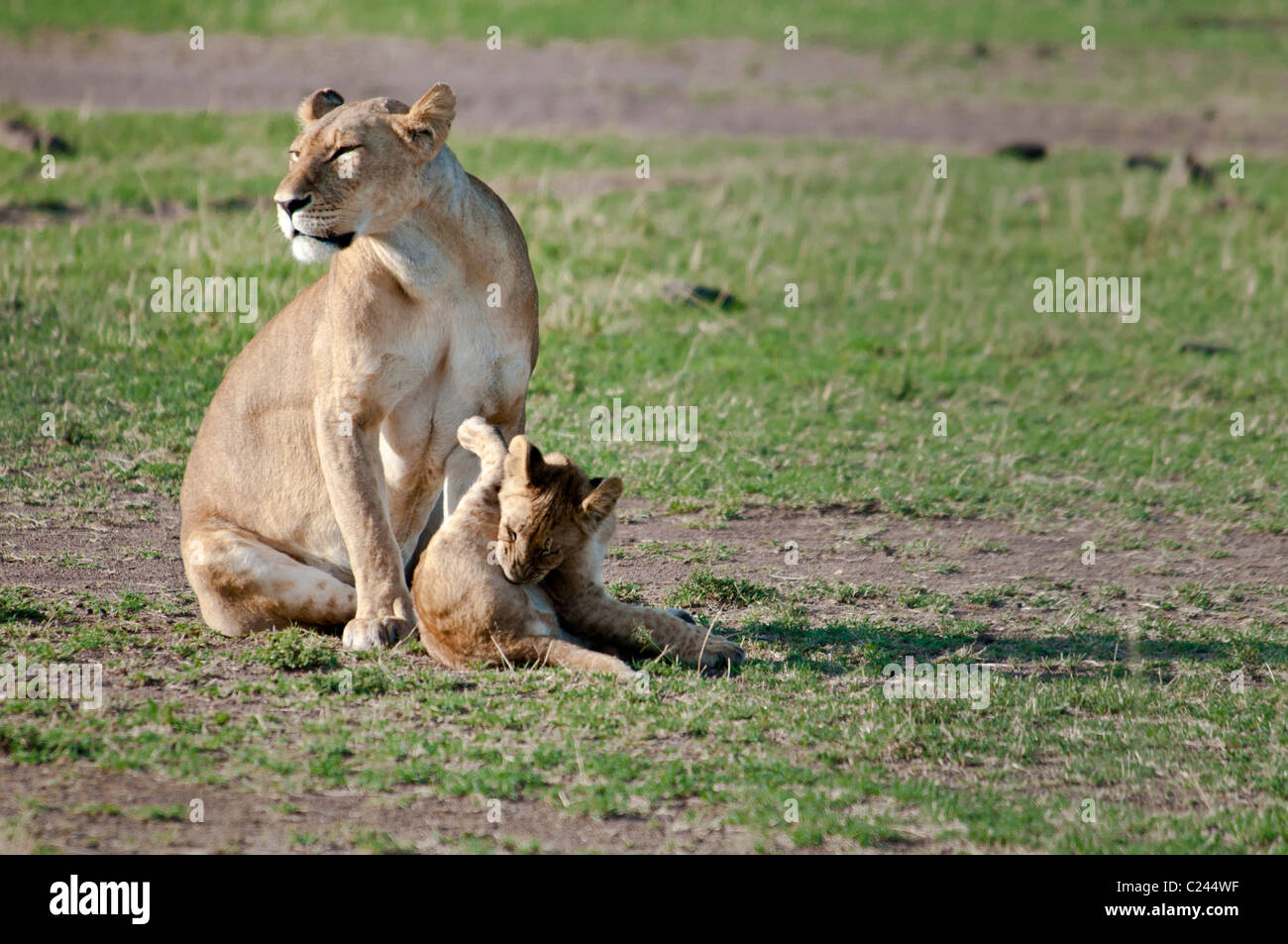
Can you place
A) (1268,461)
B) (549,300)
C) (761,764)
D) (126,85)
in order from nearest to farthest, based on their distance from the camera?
(761,764)
(1268,461)
(549,300)
(126,85)

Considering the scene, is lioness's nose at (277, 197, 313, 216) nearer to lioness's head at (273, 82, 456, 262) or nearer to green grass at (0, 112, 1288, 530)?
lioness's head at (273, 82, 456, 262)

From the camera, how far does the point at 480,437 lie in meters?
6.24

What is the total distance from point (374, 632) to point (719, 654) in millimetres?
1356

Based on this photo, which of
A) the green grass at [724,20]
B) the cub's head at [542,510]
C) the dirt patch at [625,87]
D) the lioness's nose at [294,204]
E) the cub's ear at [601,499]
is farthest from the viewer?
the green grass at [724,20]

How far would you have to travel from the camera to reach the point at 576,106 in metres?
22.0

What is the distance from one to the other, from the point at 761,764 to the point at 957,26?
993 inches

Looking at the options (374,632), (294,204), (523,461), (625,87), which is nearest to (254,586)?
(374,632)

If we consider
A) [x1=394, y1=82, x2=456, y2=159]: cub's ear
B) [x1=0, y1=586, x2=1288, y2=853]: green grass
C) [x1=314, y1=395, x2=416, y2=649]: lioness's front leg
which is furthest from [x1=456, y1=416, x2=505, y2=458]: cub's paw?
[x1=394, y1=82, x2=456, y2=159]: cub's ear

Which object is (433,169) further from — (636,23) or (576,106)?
(636,23)

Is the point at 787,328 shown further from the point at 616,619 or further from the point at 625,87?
the point at 625,87

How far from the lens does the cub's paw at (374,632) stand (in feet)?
20.4

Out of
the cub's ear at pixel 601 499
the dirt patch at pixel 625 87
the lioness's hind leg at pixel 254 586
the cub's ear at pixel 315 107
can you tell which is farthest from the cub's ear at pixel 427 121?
the dirt patch at pixel 625 87

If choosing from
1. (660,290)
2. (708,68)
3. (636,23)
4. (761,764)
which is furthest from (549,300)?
(636,23)

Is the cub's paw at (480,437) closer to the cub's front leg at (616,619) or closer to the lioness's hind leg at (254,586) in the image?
the cub's front leg at (616,619)
